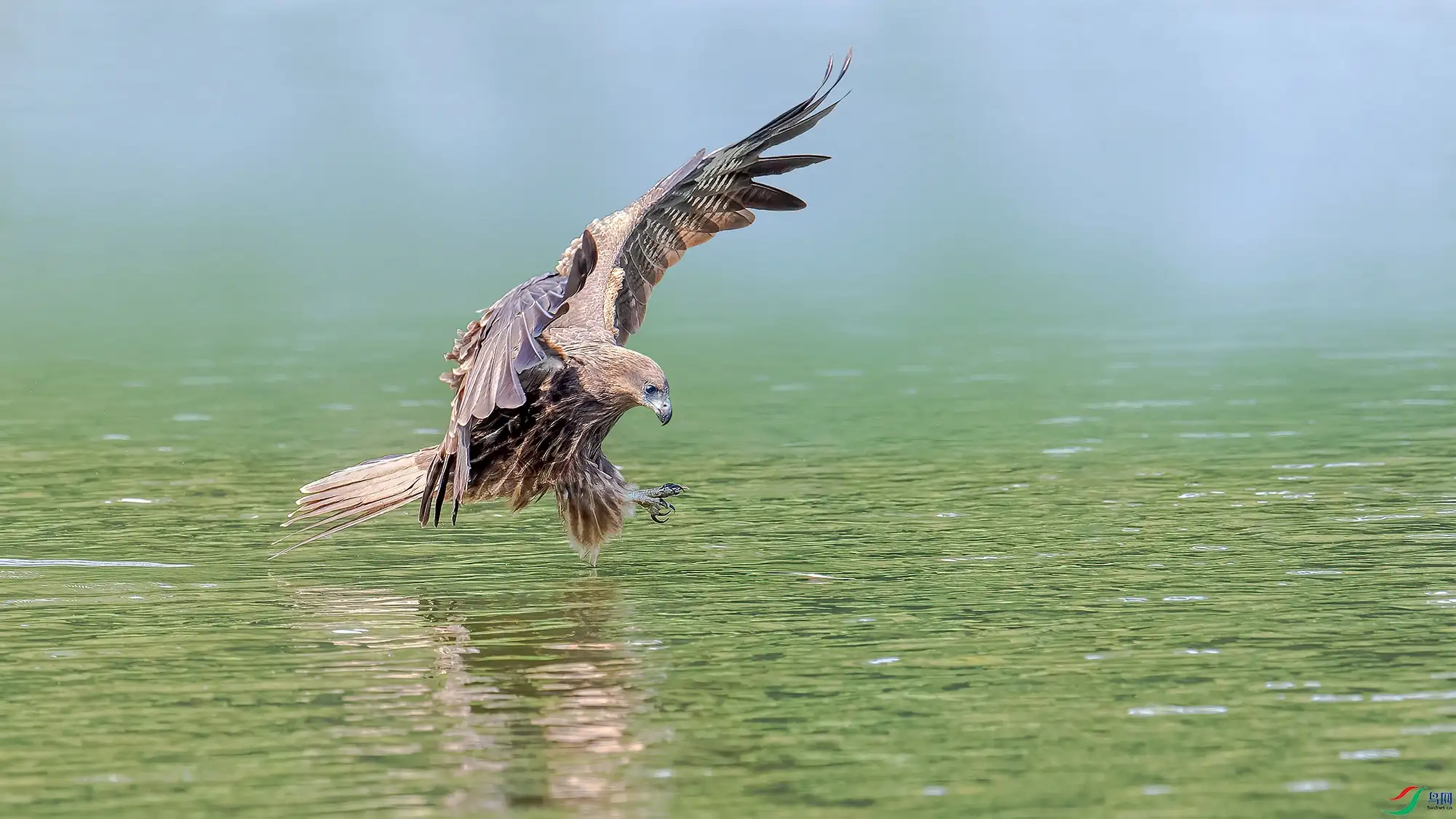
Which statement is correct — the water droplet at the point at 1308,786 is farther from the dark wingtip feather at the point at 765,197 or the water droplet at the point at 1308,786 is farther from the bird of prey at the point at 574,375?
the dark wingtip feather at the point at 765,197

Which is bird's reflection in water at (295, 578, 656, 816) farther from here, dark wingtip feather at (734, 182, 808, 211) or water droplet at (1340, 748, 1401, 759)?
dark wingtip feather at (734, 182, 808, 211)

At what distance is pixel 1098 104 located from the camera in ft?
564

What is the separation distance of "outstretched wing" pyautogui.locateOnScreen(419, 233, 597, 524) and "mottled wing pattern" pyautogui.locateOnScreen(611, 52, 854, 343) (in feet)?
Result: 5.97

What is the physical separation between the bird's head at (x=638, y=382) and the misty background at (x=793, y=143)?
64.4 metres

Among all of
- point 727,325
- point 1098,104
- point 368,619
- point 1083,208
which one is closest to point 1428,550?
point 368,619

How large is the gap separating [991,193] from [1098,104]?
27180 millimetres

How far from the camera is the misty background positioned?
102 m

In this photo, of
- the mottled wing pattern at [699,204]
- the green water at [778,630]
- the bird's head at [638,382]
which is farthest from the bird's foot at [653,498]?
the mottled wing pattern at [699,204]

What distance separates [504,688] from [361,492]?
12.0 ft

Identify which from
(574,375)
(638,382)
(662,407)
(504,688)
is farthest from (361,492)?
(504,688)

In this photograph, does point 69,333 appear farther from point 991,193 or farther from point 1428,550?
point 991,193

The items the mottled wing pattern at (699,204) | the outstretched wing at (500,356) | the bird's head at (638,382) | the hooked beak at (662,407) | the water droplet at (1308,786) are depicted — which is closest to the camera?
the water droplet at (1308,786)

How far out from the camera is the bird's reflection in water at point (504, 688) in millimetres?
7926

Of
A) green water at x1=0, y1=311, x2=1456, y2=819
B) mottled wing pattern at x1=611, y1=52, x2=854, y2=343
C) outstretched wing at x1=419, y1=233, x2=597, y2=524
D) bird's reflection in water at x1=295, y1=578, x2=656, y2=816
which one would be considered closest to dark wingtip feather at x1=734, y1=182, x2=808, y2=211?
mottled wing pattern at x1=611, y1=52, x2=854, y2=343
